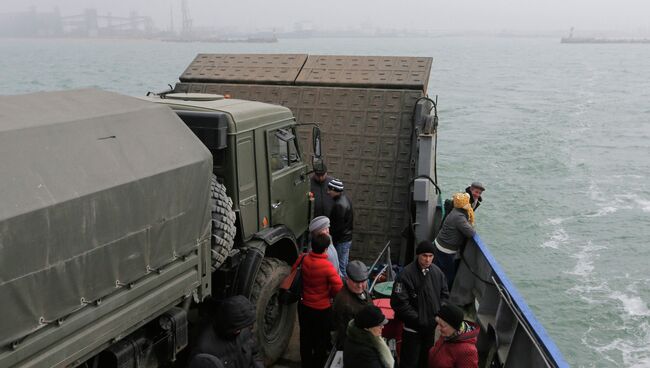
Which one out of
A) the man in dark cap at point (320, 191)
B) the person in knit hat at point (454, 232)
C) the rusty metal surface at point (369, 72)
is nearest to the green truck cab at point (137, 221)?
the man in dark cap at point (320, 191)

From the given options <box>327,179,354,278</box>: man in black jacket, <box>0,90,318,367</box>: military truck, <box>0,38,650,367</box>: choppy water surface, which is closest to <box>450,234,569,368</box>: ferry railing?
<box>327,179,354,278</box>: man in black jacket

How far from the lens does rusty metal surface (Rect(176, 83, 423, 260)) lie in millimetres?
9984

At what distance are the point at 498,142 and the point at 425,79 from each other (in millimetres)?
28262

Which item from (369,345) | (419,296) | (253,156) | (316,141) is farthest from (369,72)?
(369,345)

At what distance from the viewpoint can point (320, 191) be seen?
801cm

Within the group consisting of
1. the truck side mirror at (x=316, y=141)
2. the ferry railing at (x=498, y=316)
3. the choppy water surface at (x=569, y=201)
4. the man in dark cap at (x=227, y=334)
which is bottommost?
the choppy water surface at (x=569, y=201)

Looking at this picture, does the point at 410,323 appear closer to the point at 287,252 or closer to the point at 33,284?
the point at 287,252

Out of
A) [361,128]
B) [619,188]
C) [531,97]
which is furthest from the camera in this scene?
[531,97]

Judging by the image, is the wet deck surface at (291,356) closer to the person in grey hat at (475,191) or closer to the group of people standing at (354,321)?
the group of people standing at (354,321)

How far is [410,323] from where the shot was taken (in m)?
5.42

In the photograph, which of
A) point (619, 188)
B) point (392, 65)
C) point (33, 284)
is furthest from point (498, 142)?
point (33, 284)

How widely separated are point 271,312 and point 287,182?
1442 millimetres

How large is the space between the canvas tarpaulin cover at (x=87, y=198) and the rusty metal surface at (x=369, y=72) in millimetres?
6190

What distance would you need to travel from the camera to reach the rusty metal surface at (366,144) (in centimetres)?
998
